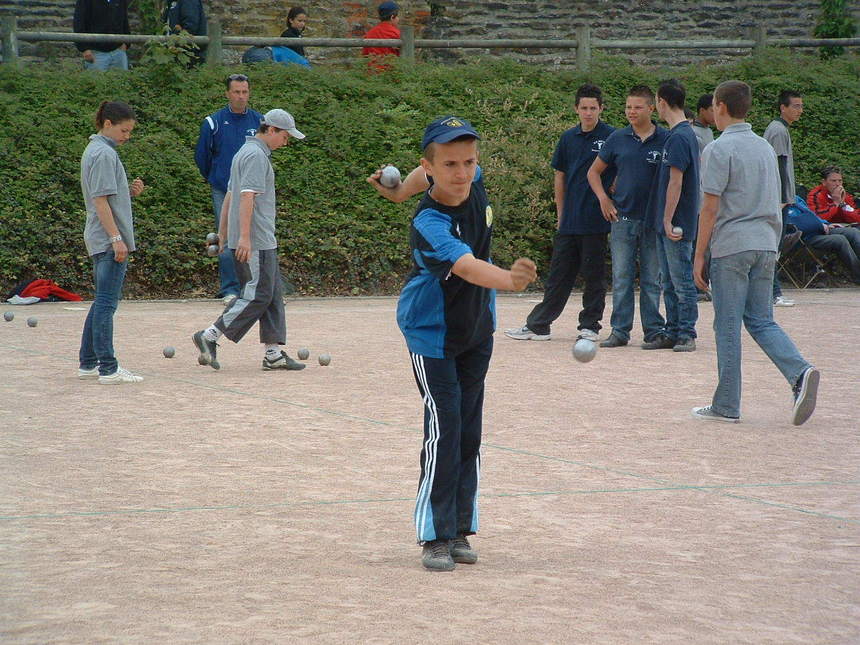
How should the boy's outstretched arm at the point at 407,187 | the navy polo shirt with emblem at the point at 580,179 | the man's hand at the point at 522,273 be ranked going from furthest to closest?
the navy polo shirt with emblem at the point at 580,179, the boy's outstretched arm at the point at 407,187, the man's hand at the point at 522,273

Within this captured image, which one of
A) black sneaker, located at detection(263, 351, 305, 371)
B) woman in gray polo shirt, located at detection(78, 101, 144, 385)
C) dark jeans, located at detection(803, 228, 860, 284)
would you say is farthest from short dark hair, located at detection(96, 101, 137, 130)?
dark jeans, located at detection(803, 228, 860, 284)

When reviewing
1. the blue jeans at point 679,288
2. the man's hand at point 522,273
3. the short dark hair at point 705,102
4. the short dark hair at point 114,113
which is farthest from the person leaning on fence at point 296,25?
the man's hand at point 522,273

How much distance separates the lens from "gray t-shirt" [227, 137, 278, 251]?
9.16m

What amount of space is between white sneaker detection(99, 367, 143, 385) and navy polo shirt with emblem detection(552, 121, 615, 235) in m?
4.11

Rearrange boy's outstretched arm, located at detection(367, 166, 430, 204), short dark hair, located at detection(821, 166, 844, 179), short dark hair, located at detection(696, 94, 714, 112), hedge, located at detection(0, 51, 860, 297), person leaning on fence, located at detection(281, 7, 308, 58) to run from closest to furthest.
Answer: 1. boy's outstretched arm, located at detection(367, 166, 430, 204)
2. short dark hair, located at detection(696, 94, 714, 112)
3. hedge, located at detection(0, 51, 860, 297)
4. short dark hair, located at detection(821, 166, 844, 179)
5. person leaning on fence, located at detection(281, 7, 308, 58)

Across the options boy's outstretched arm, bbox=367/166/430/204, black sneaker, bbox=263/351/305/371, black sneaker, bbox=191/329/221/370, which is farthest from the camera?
black sneaker, bbox=263/351/305/371

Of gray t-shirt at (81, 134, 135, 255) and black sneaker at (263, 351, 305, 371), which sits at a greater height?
gray t-shirt at (81, 134, 135, 255)

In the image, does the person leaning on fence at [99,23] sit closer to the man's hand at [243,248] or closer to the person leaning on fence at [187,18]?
the person leaning on fence at [187,18]

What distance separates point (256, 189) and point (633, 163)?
3309 mm

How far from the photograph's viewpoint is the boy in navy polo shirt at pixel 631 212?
10617 mm

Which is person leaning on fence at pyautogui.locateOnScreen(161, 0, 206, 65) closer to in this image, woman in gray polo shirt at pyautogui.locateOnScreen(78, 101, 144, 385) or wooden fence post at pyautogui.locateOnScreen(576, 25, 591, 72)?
wooden fence post at pyautogui.locateOnScreen(576, 25, 591, 72)

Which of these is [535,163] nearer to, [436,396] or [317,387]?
[317,387]

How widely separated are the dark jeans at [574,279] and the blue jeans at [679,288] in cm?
61

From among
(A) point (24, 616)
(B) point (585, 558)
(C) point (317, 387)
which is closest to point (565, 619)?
(B) point (585, 558)
